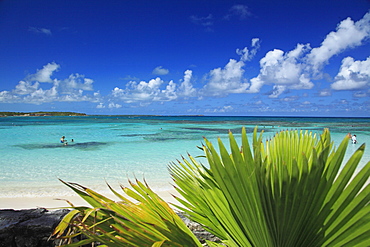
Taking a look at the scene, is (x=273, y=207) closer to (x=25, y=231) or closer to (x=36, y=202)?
(x=25, y=231)

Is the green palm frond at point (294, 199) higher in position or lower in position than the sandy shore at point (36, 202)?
higher

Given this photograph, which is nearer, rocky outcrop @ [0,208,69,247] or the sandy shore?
rocky outcrop @ [0,208,69,247]

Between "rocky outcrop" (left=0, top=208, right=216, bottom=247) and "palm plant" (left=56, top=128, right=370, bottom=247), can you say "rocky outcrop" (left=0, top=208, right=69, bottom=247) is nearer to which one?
"rocky outcrop" (left=0, top=208, right=216, bottom=247)

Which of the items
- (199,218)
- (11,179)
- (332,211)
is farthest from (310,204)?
(11,179)

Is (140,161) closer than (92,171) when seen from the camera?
No

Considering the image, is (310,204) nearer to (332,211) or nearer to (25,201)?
(332,211)

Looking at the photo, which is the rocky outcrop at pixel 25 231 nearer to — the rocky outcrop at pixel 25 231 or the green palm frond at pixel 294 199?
the rocky outcrop at pixel 25 231

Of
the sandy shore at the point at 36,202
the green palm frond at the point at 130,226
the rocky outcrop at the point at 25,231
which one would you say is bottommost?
the sandy shore at the point at 36,202

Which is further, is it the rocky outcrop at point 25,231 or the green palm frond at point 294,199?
the rocky outcrop at point 25,231

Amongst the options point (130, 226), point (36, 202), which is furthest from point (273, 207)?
point (36, 202)

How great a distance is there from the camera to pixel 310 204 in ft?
3.01

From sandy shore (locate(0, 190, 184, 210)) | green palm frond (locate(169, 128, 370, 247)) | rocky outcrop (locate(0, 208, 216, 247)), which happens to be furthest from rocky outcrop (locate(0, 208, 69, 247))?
sandy shore (locate(0, 190, 184, 210))

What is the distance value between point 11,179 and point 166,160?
630 cm

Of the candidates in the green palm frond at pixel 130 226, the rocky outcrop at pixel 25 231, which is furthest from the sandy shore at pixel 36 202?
the green palm frond at pixel 130 226
